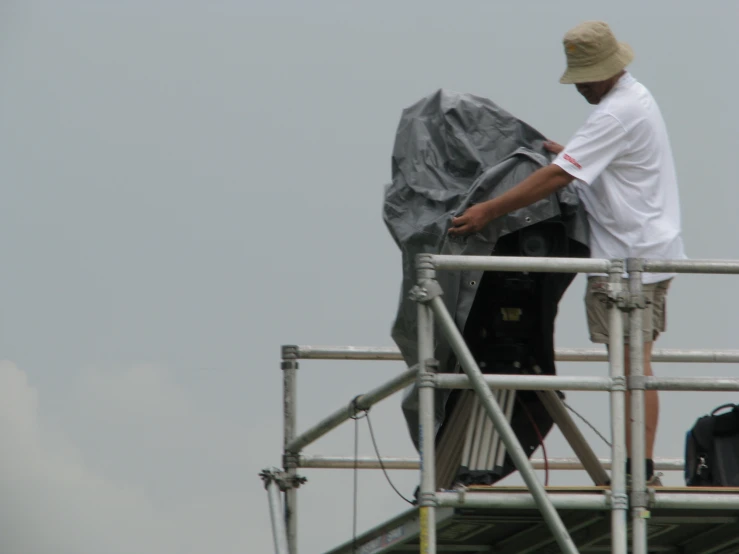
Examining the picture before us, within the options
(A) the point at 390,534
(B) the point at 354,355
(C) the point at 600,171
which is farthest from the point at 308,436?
(C) the point at 600,171

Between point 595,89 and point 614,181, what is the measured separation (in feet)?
1.56

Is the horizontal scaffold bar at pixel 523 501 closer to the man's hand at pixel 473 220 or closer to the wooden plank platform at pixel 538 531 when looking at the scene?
the wooden plank platform at pixel 538 531

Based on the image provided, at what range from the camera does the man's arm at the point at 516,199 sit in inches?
268

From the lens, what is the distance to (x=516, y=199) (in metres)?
6.79

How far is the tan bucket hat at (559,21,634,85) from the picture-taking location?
7164mm

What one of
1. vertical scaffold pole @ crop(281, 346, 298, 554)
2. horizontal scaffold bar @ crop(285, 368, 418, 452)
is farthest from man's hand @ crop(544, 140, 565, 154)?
vertical scaffold pole @ crop(281, 346, 298, 554)

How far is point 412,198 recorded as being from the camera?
7.26 m

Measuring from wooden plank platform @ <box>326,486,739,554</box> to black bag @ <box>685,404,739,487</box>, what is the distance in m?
0.21

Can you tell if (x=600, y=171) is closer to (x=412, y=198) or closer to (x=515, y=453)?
(x=412, y=198)

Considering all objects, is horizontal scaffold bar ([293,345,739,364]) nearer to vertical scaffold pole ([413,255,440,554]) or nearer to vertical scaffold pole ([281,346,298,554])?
vertical scaffold pole ([281,346,298,554])

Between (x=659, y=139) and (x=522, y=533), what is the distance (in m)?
2.08

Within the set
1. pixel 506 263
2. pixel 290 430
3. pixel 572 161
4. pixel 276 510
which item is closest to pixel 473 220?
pixel 506 263

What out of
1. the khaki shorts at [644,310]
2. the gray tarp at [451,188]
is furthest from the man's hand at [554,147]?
the khaki shorts at [644,310]

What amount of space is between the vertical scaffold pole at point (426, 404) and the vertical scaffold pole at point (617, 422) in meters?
0.78
